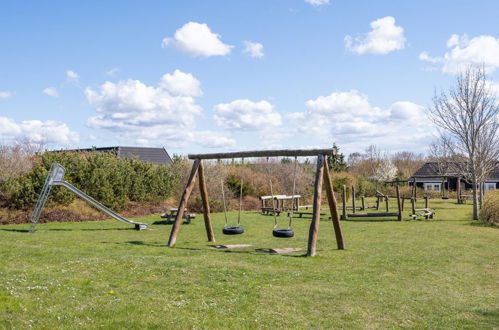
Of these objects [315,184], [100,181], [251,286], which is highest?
[100,181]

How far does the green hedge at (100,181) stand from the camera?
20656mm

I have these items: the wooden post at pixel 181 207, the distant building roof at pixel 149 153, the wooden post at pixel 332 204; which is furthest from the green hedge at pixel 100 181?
the distant building roof at pixel 149 153

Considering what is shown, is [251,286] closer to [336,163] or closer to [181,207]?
[181,207]

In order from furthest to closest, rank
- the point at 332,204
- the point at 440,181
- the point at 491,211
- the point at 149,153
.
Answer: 1. the point at 440,181
2. the point at 149,153
3. the point at 491,211
4. the point at 332,204

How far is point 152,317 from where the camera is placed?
5.70 metres

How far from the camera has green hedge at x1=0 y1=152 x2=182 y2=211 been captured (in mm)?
20656

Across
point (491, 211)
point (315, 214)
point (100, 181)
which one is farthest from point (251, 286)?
point (100, 181)

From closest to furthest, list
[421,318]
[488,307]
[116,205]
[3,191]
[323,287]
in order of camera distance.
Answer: [421,318] < [488,307] < [323,287] < [3,191] < [116,205]

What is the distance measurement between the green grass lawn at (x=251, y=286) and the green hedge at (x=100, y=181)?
8.15 meters

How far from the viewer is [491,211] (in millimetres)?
19188

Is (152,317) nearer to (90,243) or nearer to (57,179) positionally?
(90,243)

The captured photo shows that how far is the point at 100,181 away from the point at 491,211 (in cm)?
1863

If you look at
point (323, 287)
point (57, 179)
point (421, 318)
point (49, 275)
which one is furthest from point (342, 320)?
point (57, 179)

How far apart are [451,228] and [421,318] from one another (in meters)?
12.9
